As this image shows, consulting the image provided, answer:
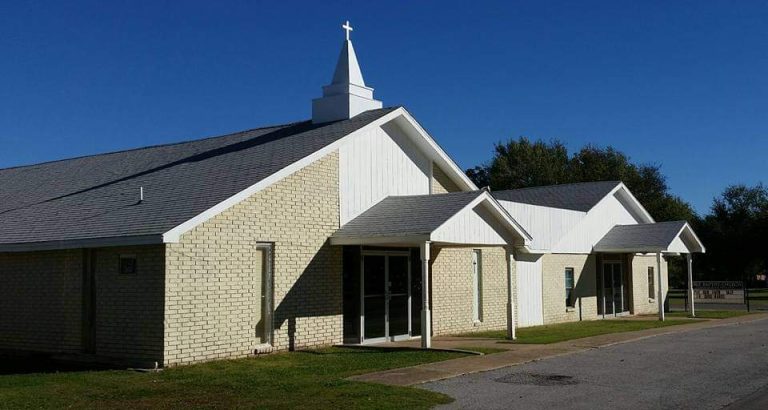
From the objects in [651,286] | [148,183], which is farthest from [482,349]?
[651,286]

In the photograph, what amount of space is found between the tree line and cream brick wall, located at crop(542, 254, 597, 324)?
116 feet

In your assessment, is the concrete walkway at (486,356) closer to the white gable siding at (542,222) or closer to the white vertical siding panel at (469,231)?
the white vertical siding panel at (469,231)

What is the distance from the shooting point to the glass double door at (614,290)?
30.4 metres

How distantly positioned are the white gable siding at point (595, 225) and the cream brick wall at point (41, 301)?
16279 mm

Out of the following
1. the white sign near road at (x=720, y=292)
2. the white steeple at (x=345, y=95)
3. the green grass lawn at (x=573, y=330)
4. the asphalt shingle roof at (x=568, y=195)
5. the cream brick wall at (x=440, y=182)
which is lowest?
the green grass lawn at (x=573, y=330)

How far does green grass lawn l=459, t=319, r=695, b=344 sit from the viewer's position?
2019cm

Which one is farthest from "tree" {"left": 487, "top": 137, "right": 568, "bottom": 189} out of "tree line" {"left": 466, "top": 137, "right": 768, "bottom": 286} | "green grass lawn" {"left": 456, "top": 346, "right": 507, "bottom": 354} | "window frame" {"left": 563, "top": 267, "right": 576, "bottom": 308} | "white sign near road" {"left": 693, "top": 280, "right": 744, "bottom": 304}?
"green grass lawn" {"left": 456, "top": 346, "right": 507, "bottom": 354}

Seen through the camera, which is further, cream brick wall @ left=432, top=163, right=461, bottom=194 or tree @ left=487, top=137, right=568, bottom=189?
tree @ left=487, top=137, right=568, bottom=189

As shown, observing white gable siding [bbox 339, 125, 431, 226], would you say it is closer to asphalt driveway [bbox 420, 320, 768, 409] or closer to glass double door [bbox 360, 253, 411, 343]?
glass double door [bbox 360, 253, 411, 343]

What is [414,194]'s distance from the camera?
68.0 ft

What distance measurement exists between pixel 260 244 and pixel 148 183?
3647 millimetres

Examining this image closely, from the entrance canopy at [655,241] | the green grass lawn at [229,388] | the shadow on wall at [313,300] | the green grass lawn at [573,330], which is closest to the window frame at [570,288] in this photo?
the green grass lawn at [573,330]

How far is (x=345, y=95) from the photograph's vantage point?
20.8m

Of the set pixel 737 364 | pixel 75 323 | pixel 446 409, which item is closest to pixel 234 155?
pixel 75 323
